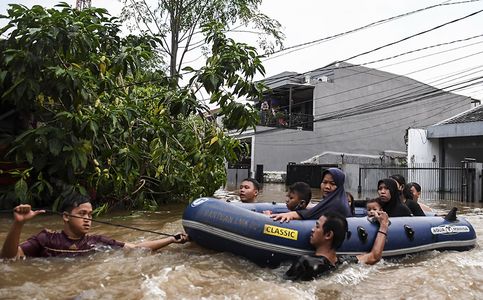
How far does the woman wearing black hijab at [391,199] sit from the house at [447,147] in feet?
33.8

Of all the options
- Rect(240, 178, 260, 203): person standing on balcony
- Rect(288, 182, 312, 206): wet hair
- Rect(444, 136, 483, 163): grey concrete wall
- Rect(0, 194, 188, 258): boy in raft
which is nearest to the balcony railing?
Rect(444, 136, 483, 163): grey concrete wall

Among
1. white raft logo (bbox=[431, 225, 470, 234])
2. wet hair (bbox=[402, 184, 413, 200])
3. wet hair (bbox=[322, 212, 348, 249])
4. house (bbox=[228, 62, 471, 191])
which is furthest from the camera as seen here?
house (bbox=[228, 62, 471, 191])

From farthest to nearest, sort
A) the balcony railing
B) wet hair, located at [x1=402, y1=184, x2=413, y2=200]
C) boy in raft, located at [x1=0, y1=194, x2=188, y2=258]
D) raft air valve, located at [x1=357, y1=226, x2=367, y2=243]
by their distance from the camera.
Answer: the balcony railing < wet hair, located at [x1=402, y1=184, x2=413, y2=200] < raft air valve, located at [x1=357, y1=226, x2=367, y2=243] < boy in raft, located at [x1=0, y1=194, x2=188, y2=258]

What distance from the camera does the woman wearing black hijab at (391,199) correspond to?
18.4 feet

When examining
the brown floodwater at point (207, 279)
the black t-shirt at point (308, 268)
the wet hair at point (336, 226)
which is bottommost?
the brown floodwater at point (207, 279)

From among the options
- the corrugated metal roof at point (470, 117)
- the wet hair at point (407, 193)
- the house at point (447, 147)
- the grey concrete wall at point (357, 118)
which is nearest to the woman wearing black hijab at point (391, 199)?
the wet hair at point (407, 193)

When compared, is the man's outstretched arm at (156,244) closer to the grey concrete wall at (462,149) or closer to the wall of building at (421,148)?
the wall of building at (421,148)

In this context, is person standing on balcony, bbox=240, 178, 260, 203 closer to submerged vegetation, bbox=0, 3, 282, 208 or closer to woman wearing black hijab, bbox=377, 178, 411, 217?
woman wearing black hijab, bbox=377, 178, 411, 217

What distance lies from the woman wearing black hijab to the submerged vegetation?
3.70 meters

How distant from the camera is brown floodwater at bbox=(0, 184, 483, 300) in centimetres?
355

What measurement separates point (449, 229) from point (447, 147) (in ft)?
43.6

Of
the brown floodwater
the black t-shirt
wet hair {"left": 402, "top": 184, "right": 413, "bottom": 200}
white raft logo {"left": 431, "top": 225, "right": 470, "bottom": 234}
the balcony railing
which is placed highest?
the balcony railing

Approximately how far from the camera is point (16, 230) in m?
3.48

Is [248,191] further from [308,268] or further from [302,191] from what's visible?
[308,268]
